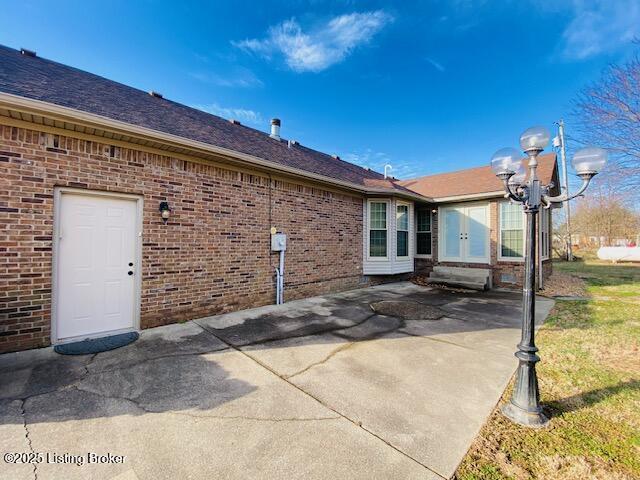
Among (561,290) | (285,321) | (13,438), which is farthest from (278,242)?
(561,290)

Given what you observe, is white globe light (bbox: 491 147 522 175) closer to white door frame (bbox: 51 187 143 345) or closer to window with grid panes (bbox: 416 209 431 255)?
white door frame (bbox: 51 187 143 345)

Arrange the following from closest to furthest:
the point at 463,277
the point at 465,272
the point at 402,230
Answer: the point at 463,277 → the point at 465,272 → the point at 402,230

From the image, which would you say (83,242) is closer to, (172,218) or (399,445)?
(172,218)

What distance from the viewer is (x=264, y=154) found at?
7348 millimetres

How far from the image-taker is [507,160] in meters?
2.76

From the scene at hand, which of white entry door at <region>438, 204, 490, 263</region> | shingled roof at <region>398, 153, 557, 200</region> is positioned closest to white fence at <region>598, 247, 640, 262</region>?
shingled roof at <region>398, 153, 557, 200</region>

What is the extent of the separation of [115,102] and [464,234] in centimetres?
1103

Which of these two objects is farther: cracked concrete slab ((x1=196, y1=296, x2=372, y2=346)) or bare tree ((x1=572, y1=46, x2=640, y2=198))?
bare tree ((x1=572, y1=46, x2=640, y2=198))

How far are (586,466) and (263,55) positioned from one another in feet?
38.3

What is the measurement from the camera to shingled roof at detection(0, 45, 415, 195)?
14.4 ft

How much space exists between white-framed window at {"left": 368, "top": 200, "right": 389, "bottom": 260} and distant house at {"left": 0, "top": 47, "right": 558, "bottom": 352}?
0.82 m

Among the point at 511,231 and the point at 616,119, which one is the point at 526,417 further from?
the point at 616,119

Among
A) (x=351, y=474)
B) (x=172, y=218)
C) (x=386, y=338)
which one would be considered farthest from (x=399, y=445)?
(x=172, y=218)

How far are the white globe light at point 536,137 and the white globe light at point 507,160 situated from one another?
172 millimetres
